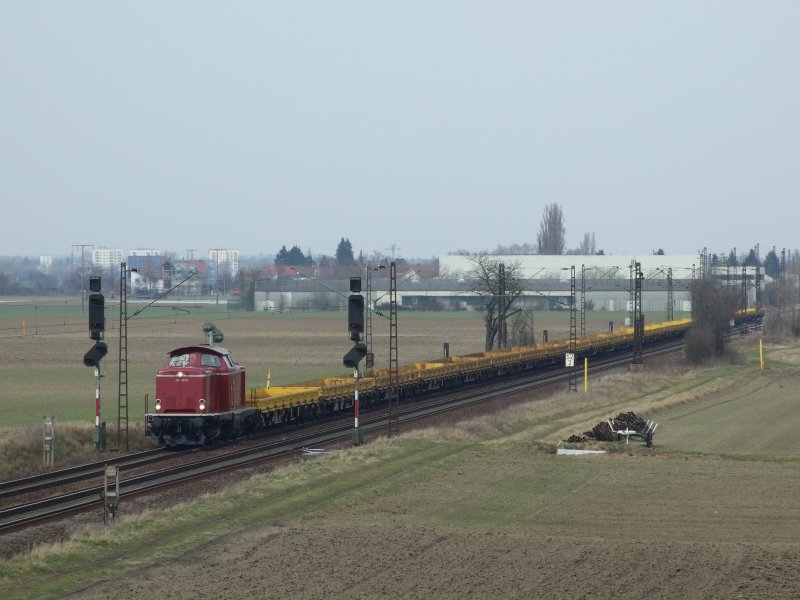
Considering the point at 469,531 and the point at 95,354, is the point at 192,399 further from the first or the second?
the point at 469,531

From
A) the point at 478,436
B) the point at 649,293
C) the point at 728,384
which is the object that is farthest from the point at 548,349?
the point at 649,293

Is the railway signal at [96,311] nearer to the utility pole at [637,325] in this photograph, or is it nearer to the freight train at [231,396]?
the freight train at [231,396]

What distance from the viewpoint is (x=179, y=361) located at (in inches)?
1565

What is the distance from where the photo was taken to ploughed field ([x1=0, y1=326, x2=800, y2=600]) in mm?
19281

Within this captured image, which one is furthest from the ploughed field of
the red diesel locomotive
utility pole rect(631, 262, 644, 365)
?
utility pole rect(631, 262, 644, 365)

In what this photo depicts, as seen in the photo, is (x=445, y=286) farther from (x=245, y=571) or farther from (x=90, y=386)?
(x=245, y=571)

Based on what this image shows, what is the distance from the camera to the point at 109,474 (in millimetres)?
25625

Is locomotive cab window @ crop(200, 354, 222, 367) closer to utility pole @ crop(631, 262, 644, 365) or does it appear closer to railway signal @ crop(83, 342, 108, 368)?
railway signal @ crop(83, 342, 108, 368)

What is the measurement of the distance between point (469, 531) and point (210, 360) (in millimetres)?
18065

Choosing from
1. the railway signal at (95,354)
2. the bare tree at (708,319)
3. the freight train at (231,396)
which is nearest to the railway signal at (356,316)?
the freight train at (231,396)

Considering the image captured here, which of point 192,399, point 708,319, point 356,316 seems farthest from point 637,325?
point 192,399

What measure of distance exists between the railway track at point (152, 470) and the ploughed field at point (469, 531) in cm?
258

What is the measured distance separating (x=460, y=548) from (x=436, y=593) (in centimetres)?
353

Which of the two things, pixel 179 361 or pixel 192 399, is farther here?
pixel 179 361
